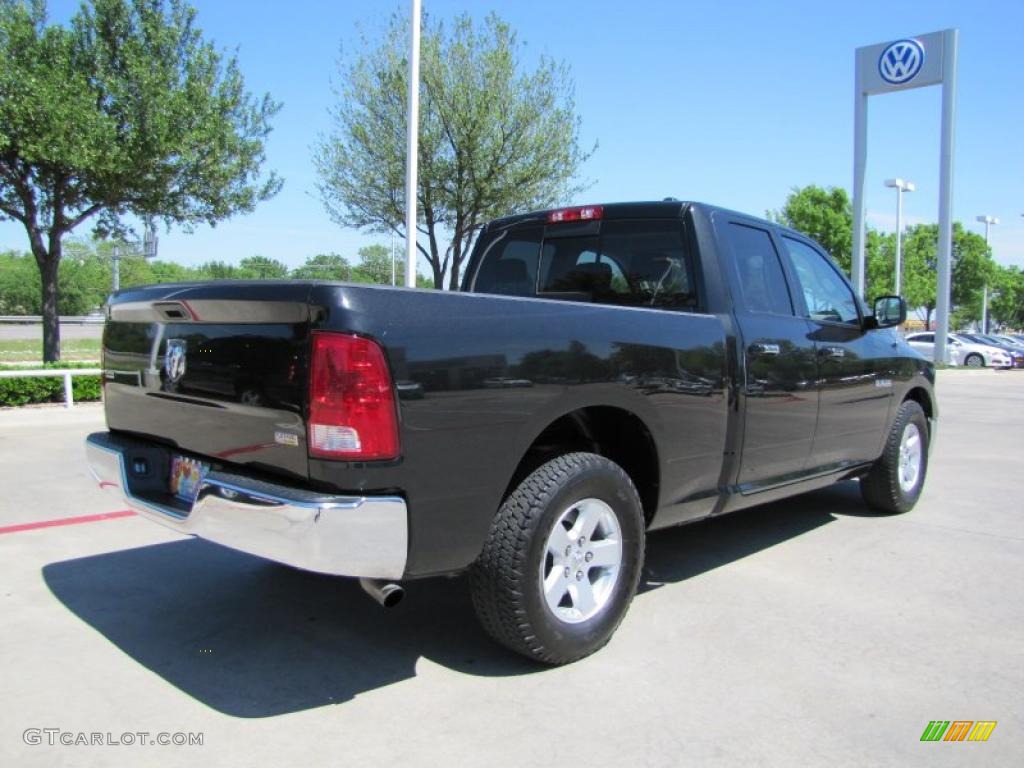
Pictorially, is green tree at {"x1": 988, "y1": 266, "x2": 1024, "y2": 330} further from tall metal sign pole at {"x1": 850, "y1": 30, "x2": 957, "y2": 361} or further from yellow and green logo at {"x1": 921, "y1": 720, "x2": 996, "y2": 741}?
yellow and green logo at {"x1": 921, "y1": 720, "x2": 996, "y2": 741}

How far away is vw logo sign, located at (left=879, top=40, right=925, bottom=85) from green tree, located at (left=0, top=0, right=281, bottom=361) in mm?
21459

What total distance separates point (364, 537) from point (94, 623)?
1926 millimetres

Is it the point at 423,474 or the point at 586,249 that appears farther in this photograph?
the point at 586,249

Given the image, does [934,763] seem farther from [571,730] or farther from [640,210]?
[640,210]

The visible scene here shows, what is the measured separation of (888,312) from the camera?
5375mm

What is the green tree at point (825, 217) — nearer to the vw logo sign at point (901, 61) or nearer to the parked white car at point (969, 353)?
the parked white car at point (969, 353)

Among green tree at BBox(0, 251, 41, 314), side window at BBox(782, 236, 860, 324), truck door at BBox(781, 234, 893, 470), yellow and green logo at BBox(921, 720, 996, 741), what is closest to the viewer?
yellow and green logo at BBox(921, 720, 996, 741)

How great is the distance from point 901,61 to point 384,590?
30.1m

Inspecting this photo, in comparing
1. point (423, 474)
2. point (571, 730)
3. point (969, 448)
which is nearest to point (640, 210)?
point (423, 474)

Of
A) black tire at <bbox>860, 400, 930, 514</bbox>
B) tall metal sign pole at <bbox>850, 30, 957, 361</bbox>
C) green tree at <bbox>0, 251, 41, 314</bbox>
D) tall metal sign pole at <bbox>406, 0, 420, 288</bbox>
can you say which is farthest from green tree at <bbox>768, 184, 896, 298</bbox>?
green tree at <bbox>0, 251, 41, 314</bbox>

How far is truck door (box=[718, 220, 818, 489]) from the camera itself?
4145mm

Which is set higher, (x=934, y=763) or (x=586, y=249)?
(x=586, y=249)

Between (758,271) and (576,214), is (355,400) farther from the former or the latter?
(758,271)

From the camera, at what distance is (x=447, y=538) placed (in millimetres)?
2773
